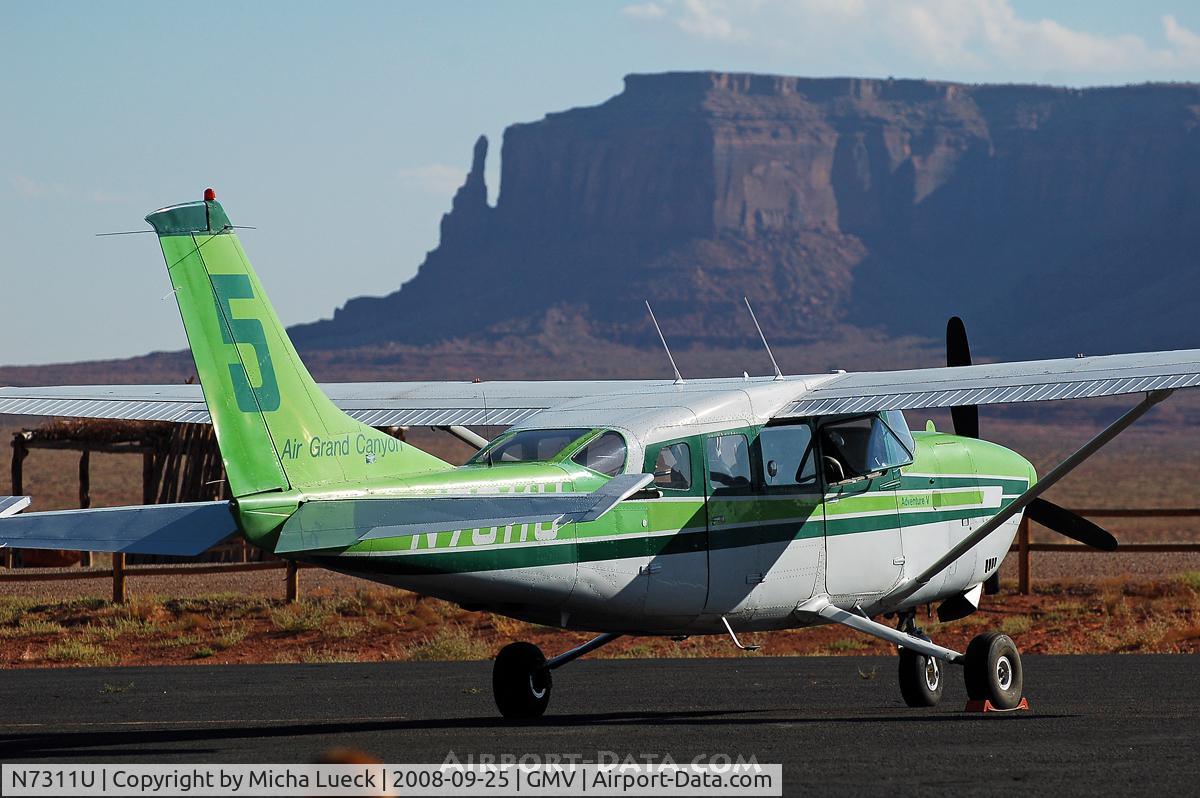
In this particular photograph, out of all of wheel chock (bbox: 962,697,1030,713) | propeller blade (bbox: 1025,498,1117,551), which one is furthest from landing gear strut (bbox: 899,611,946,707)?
propeller blade (bbox: 1025,498,1117,551)

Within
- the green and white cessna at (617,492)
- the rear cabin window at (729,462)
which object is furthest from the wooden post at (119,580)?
the rear cabin window at (729,462)

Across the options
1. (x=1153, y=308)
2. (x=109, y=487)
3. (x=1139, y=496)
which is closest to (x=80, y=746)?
(x=109, y=487)

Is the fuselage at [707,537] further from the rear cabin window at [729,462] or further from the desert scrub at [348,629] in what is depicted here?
the desert scrub at [348,629]

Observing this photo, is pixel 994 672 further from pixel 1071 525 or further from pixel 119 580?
pixel 119 580

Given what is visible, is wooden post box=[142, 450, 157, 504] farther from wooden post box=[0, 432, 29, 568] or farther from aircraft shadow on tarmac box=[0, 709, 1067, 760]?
aircraft shadow on tarmac box=[0, 709, 1067, 760]

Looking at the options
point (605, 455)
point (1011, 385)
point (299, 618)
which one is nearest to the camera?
point (605, 455)

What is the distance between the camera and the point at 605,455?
12.6m

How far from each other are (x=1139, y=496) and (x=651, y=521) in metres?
83.5

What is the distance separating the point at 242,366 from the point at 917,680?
6.61 metres

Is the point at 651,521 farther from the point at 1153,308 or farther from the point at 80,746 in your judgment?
the point at 1153,308

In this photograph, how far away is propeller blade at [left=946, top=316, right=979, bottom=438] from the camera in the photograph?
1720 centimetres

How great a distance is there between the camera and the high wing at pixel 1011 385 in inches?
526

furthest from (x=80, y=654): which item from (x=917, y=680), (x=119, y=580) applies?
(x=917, y=680)

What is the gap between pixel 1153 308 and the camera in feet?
627
